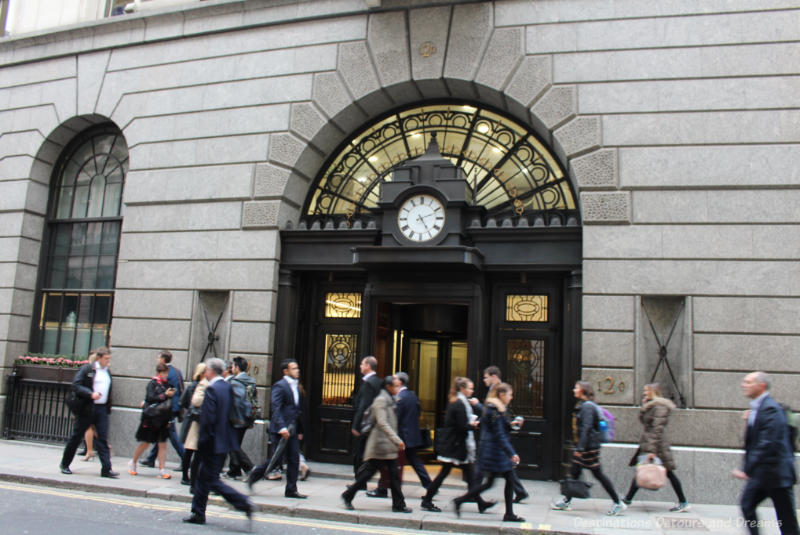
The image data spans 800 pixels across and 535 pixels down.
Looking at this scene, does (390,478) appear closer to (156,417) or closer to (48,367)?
(156,417)

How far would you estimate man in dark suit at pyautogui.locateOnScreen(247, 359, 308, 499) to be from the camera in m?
8.86

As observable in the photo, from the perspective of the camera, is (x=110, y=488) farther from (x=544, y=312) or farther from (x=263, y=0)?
(x=263, y=0)

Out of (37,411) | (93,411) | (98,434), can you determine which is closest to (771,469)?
(98,434)

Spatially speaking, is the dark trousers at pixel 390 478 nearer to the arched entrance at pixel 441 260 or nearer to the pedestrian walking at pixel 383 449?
the pedestrian walking at pixel 383 449

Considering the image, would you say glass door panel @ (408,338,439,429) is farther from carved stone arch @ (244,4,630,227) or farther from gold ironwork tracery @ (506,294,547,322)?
carved stone arch @ (244,4,630,227)

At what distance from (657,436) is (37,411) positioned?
1226cm

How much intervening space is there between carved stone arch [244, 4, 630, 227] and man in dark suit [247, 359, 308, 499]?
392 cm

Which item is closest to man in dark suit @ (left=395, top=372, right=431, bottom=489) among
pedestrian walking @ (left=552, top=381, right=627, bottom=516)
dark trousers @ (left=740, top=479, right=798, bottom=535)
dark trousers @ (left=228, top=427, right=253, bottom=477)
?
pedestrian walking @ (left=552, top=381, right=627, bottom=516)

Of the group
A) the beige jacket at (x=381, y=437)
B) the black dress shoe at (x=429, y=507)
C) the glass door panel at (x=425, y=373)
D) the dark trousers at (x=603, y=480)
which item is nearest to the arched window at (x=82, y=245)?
the glass door panel at (x=425, y=373)

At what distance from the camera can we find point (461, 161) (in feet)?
39.8

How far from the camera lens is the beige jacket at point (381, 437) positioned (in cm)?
808

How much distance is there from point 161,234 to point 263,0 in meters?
5.08

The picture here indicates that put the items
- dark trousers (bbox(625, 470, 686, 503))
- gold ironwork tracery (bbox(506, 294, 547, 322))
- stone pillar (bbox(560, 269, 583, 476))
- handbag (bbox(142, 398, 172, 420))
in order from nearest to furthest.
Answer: dark trousers (bbox(625, 470, 686, 503)) → handbag (bbox(142, 398, 172, 420)) → stone pillar (bbox(560, 269, 583, 476)) → gold ironwork tracery (bbox(506, 294, 547, 322))

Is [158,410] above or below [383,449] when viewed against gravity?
above
